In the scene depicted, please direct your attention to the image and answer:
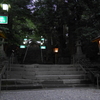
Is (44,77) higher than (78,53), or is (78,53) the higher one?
(78,53)

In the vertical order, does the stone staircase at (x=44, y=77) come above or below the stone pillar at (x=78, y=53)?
below

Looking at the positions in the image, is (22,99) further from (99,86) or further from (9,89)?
(99,86)

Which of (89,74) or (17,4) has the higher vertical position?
(17,4)

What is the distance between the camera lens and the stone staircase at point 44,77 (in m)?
8.53

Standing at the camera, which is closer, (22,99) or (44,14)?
(22,99)

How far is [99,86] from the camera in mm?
8516

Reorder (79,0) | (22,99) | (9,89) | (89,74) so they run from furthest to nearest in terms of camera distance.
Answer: (79,0) < (89,74) < (9,89) < (22,99)

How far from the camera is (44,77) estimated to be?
954 centimetres

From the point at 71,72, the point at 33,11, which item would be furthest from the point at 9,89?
the point at 33,11

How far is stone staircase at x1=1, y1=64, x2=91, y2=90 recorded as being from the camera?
853 centimetres

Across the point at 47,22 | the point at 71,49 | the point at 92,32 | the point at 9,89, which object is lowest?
the point at 9,89

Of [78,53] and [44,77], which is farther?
[78,53]

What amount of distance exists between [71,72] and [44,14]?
224 inches

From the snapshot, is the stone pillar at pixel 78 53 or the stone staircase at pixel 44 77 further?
the stone pillar at pixel 78 53
